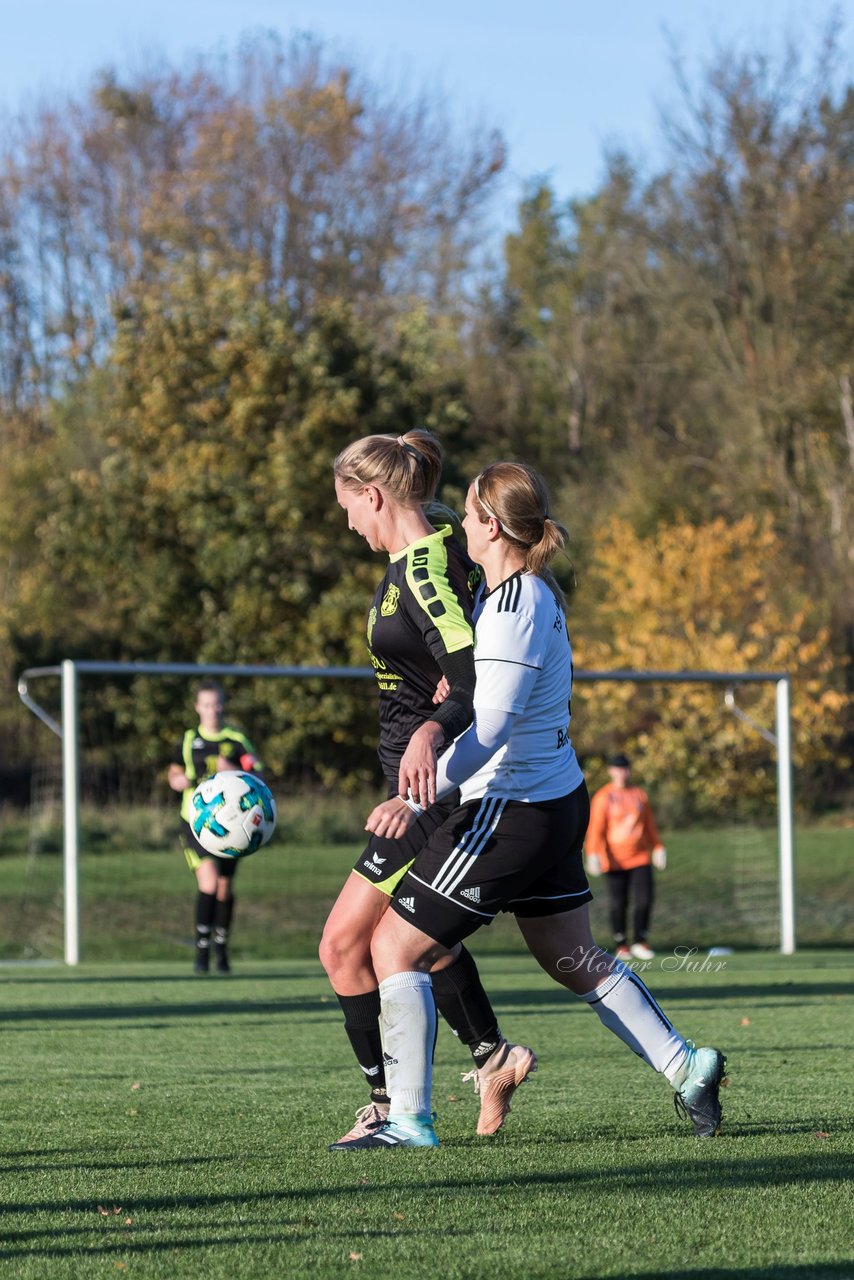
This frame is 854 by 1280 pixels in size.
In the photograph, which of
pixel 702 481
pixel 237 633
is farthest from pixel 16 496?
pixel 702 481

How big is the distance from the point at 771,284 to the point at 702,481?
3968 mm

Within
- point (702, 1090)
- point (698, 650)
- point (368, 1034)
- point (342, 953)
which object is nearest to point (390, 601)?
point (342, 953)

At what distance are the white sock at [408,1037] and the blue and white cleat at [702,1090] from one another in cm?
71

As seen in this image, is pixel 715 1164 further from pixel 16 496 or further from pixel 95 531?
pixel 16 496

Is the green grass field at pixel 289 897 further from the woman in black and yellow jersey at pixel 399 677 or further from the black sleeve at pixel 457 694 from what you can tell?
the black sleeve at pixel 457 694

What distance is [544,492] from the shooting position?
4688 mm

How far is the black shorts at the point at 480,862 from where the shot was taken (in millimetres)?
4473

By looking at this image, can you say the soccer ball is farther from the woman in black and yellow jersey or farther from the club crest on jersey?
the club crest on jersey

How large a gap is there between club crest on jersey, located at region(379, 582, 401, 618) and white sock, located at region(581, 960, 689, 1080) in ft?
Result: 3.80

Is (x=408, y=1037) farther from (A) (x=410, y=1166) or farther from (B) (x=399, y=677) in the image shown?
(B) (x=399, y=677)

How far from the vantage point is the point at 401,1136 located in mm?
4602

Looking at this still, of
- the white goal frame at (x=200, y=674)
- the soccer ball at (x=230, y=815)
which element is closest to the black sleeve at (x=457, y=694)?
the soccer ball at (x=230, y=815)

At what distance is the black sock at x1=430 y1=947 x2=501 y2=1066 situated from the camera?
5039 mm

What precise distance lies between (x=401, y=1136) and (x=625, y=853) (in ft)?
32.0
